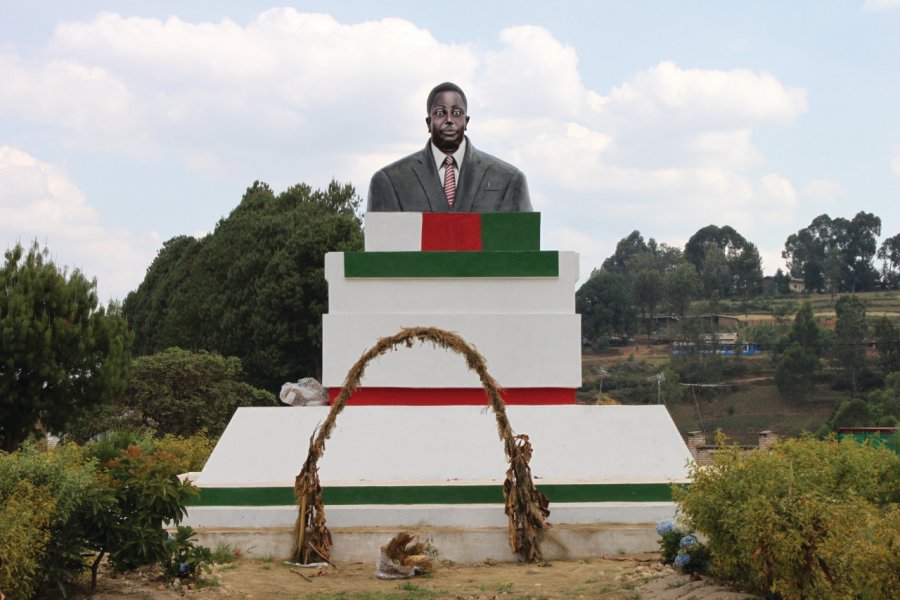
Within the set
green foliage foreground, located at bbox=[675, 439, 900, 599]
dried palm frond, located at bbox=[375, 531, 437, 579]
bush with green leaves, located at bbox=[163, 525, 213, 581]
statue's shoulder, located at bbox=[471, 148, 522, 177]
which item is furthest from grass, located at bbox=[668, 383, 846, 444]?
bush with green leaves, located at bbox=[163, 525, 213, 581]

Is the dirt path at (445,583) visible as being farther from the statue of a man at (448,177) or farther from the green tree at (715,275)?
the green tree at (715,275)

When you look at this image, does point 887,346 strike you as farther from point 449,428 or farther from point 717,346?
point 449,428

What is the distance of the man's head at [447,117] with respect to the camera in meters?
12.8

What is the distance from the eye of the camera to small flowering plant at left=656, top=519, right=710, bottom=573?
8773mm

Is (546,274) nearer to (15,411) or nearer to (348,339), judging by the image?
(348,339)

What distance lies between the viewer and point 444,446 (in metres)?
11.1

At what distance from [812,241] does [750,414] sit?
3402 centimetres

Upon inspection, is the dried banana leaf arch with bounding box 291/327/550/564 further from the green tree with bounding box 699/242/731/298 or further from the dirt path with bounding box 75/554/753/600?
the green tree with bounding box 699/242/731/298

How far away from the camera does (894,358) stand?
52.7 meters

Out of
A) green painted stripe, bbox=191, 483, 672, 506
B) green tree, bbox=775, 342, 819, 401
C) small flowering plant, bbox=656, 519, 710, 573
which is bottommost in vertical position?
green tree, bbox=775, 342, 819, 401

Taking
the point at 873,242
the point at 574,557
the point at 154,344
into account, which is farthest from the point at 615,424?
the point at 873,242

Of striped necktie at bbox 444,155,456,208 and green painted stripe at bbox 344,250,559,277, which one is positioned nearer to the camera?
green painted stripe at bbox 344,250,559,277

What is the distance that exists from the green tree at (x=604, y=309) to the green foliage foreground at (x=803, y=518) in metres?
55.6

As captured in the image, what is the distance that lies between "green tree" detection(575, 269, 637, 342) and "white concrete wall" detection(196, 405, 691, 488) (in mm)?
53312
